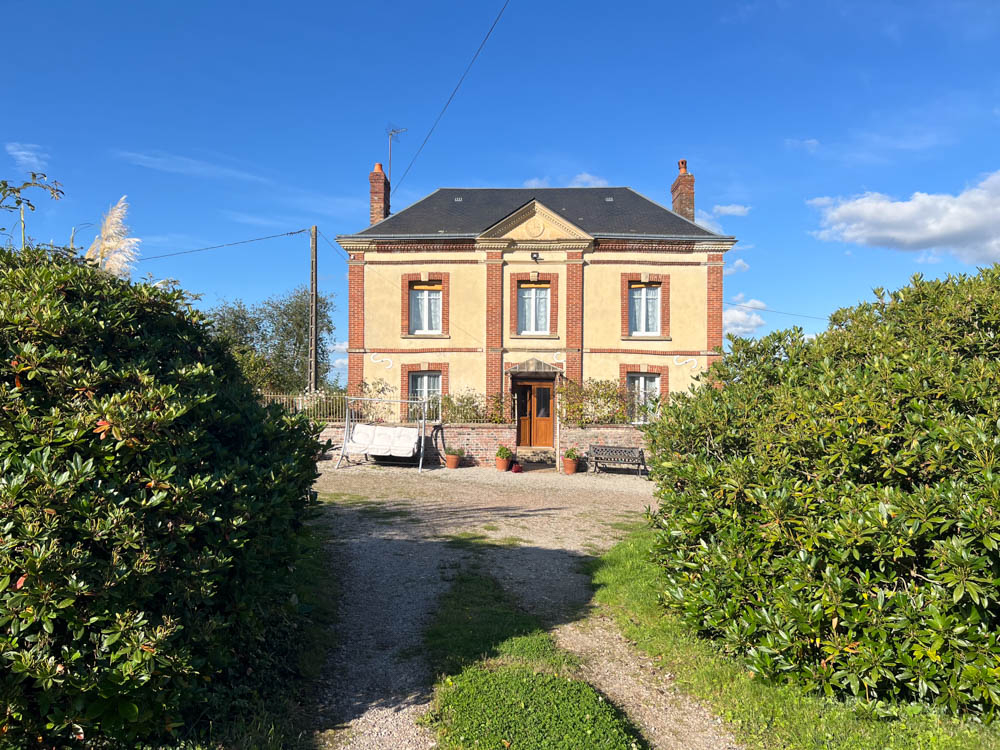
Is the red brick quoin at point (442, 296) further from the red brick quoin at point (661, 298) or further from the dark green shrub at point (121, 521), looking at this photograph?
the dark green shrub at point (121, 521)

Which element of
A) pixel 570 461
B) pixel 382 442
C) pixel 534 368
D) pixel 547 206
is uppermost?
pixel 547 206

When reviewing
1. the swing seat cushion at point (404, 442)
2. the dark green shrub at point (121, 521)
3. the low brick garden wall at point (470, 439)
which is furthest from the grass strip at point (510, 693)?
the low brick garden wall at point (470, 439)

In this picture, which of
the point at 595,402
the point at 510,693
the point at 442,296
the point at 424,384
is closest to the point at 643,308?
the point at 595,402

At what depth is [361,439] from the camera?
15086mm

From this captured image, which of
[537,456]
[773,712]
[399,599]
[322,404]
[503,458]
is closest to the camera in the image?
[773,712]

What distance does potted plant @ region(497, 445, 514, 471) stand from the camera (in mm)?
15539

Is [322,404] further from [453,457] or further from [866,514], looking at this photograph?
[866,514]

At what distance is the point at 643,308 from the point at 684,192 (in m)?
4.80

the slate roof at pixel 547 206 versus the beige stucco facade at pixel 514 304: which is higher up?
the slate roof at pixel 547 206

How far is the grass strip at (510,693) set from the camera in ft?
10.3

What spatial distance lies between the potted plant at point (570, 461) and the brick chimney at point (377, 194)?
433 inches

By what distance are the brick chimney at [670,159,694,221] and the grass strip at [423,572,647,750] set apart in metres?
18.4

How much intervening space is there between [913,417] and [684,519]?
1618mm

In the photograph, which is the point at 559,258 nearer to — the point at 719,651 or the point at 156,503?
the point at 719,651
